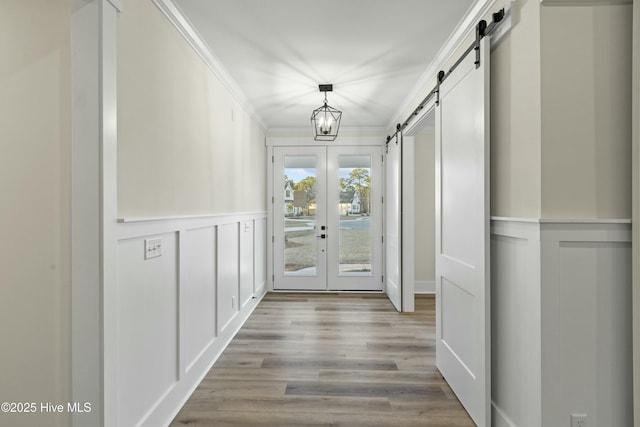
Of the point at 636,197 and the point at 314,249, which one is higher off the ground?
the point at 636,197

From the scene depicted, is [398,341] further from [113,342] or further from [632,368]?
[113,342]

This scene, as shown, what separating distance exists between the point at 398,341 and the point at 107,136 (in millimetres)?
2965

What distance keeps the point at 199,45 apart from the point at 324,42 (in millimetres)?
921

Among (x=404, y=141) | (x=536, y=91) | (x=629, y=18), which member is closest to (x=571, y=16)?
(x=629, y=18)

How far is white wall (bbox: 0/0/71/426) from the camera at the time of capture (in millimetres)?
1519

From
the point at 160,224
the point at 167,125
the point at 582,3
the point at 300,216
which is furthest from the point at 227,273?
the point at 582,3

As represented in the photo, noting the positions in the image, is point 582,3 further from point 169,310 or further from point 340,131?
point 340,131

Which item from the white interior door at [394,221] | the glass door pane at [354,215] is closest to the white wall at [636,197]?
the white interior door at [394,221]

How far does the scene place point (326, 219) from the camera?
5461 millimetres

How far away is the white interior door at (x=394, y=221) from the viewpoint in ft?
14.6

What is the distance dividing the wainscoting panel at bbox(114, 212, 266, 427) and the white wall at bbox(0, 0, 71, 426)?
23cm

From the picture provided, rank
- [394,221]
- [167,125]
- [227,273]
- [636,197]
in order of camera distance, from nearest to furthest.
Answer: [636,197], [167,125], [227,273], [394,221]

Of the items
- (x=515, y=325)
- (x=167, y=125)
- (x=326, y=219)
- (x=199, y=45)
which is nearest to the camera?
(x=515, y=325)

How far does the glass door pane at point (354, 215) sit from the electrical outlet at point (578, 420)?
3.93 meters
